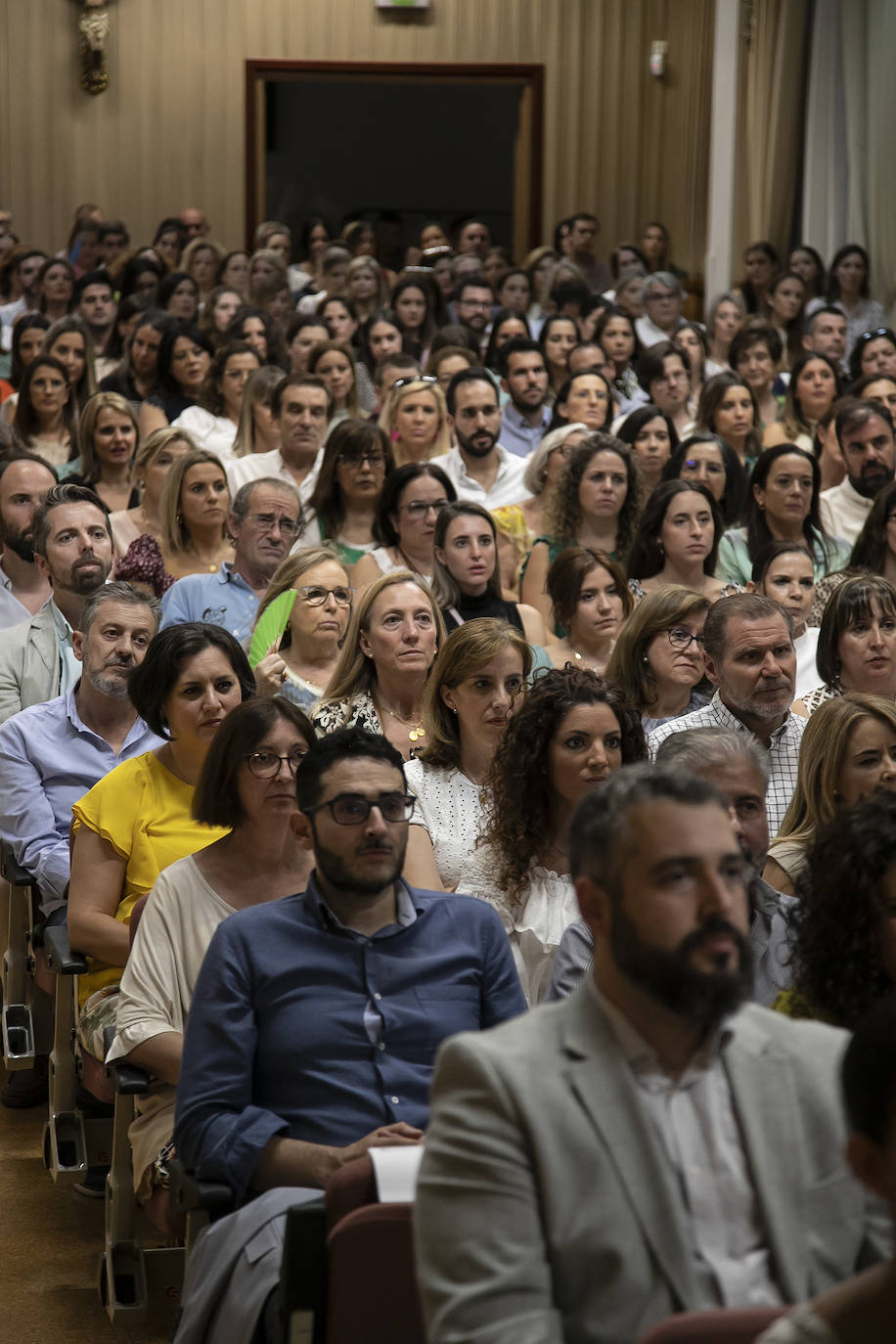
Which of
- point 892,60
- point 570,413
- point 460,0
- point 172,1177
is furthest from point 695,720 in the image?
point 460,0

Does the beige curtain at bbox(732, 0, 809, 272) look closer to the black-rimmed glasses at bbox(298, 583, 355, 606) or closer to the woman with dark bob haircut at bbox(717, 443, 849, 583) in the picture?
the woman with dark bob haircut at bbox(717, 443, 849, 583)

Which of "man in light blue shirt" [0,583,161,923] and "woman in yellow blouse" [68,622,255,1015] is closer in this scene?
"woman in yellow blouse" [68,622,255,1015]

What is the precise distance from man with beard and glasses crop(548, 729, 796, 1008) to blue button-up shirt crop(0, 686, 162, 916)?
127cm

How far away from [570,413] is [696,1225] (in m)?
5.20

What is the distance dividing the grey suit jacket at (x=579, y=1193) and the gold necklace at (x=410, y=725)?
2.10m

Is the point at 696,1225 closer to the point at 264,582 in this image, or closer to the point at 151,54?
the point at 264,582

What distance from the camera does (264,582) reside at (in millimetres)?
4750

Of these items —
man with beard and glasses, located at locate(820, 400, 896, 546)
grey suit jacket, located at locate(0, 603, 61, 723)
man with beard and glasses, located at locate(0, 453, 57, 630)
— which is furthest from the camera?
man with beard and glasses, located at locate(820, 400, 896, 546)

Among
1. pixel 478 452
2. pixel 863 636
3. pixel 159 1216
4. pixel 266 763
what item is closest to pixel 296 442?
pixel 478 452

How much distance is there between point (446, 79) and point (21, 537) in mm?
9979

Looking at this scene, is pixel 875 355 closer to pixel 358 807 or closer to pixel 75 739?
pixel 75 739

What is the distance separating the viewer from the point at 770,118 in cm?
Result: 1113

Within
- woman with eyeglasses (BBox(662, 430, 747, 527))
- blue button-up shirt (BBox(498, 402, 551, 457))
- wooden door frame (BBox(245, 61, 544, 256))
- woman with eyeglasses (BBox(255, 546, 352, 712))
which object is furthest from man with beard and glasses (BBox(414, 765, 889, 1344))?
wooden door frame (BBox(245, 61, 544, 256))

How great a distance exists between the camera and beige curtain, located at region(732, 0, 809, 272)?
35.9ft
